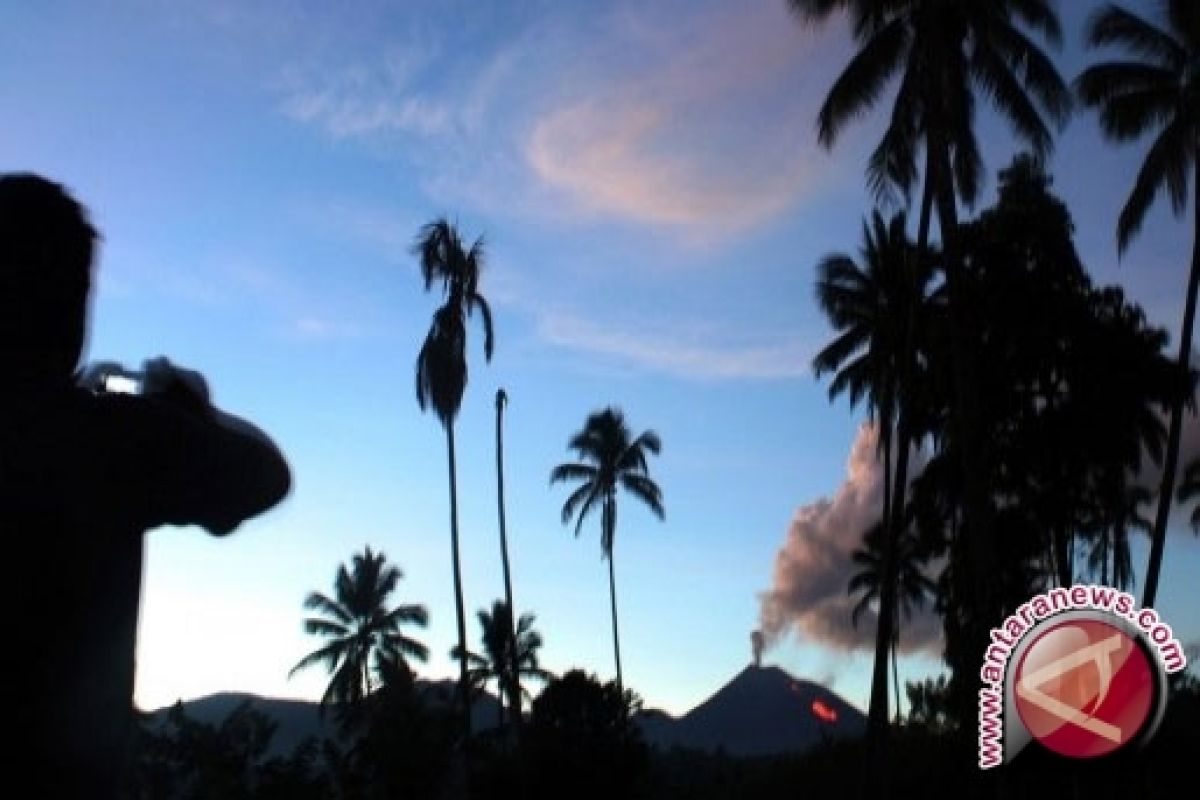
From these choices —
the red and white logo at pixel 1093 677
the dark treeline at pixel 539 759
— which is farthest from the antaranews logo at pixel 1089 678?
the dark treeline at pixel 539 759

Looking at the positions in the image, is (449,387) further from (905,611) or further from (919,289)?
(905,611)

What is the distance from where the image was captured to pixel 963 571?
3488 centimetres

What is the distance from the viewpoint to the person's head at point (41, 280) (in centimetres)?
167

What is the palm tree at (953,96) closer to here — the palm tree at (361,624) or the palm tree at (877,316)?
the palm tree at (877,316)

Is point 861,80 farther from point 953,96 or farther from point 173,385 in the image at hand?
point 173,385

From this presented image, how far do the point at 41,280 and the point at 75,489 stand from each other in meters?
0.29

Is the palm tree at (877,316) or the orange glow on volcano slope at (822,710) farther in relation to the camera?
the palm tree at (877,316)

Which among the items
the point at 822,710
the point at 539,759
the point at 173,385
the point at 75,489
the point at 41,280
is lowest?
the point at 75,489

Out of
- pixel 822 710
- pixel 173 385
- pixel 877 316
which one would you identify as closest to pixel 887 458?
pixel 877 316

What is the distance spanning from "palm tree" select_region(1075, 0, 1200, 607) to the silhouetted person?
30.2m

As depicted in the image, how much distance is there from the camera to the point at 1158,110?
96.5 feet

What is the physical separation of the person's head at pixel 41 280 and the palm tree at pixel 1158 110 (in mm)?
30252

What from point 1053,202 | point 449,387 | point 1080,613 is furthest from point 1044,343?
point 1080,613

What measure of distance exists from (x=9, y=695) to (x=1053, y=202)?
3583 centimetres
